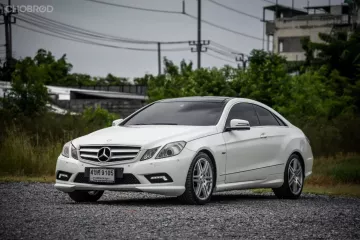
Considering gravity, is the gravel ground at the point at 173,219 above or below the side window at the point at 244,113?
below

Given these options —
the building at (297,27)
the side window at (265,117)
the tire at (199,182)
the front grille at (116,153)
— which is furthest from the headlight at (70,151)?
the building at (297,27)

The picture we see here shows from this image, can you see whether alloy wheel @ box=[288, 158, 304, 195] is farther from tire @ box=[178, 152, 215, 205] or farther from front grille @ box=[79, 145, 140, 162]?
front grille @ box=[79, 145, 140, 162]

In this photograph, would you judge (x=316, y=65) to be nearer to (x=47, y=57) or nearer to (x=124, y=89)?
(x=124, y=89)

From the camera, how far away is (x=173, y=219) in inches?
399

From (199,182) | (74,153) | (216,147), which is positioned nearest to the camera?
(199,182)

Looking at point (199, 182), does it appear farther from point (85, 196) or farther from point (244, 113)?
point (244, 113)

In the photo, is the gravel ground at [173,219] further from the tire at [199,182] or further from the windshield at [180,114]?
the windshield at [180,114]

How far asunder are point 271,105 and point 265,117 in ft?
86.3

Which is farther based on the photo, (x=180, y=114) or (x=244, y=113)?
(x=244, y=113)

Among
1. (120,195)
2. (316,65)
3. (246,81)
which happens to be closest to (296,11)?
(316,65)

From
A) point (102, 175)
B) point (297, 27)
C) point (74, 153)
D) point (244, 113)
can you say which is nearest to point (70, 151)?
point (74, 153)

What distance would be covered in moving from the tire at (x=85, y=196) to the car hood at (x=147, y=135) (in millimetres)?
833

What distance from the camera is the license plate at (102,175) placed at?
474 inches

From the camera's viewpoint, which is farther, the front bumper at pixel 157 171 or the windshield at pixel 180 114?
the windshield at pixel 180 114
